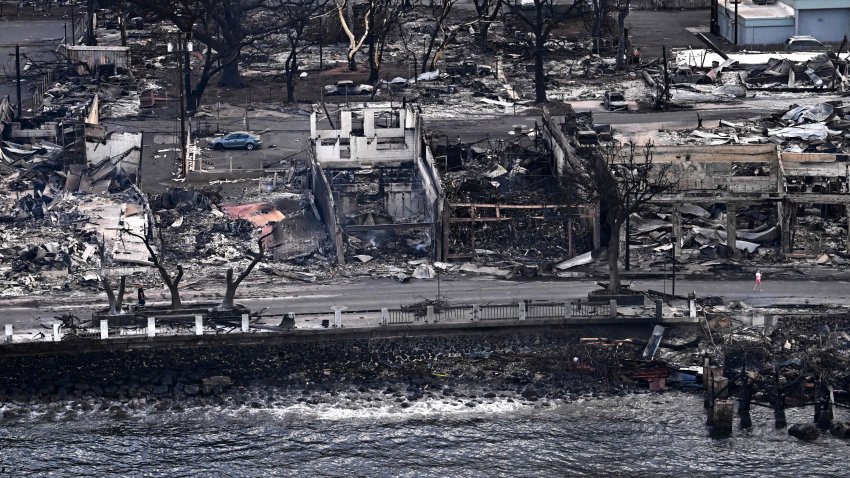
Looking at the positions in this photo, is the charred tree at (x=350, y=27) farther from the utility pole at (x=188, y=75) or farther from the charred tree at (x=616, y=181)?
the charred tree at (x=616, y=181)

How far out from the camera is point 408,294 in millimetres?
68750

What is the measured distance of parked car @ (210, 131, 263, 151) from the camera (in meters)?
87.9

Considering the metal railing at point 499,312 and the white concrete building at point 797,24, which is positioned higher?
the white concrete building at point 797,24

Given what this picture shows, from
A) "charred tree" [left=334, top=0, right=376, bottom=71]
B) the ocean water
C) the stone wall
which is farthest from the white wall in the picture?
the ocean water

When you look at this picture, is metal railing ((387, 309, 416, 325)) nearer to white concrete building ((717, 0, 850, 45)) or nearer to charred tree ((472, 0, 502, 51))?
charred tree ((472, 0, 502, 51))

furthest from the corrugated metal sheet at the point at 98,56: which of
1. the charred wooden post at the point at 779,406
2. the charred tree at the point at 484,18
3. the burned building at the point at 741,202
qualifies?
the charred wooden post at the point at 779,406

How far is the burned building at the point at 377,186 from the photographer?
73.0 meters

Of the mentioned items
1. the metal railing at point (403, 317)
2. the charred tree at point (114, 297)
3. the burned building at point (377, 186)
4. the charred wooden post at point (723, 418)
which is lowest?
the charred wooden post at point (723, 418)

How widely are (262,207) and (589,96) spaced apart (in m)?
25.0

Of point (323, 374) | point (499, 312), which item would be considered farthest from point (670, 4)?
point (323, 374)

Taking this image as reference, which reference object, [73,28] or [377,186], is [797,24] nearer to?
[377,186]

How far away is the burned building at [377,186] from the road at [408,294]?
2867 mm

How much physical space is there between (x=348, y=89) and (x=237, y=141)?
42.7 ft

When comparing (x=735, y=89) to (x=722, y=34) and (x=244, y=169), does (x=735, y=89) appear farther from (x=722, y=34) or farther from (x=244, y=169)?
(x=244, y=169)
